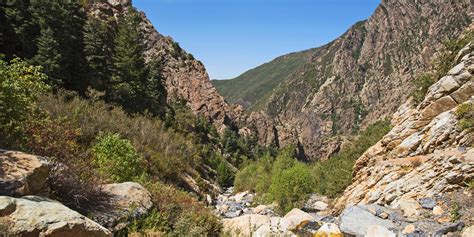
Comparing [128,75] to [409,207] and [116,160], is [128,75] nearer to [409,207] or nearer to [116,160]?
[116,160]

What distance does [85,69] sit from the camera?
121 feet

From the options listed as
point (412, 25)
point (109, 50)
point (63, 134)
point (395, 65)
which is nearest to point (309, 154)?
point (395, 65)

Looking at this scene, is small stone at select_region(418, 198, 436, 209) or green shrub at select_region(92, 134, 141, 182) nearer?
small stone at select_region(418, 198, 436, 209)

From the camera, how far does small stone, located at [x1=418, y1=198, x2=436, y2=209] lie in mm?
10781

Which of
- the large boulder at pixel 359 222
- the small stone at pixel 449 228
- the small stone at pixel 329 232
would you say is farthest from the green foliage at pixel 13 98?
the small stone at pixel 449 228

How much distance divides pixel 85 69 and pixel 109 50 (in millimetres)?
13890

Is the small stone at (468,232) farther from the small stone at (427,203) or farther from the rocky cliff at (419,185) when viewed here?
the small stone at (427,203)

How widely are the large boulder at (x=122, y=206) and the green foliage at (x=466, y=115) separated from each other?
12.3 metres

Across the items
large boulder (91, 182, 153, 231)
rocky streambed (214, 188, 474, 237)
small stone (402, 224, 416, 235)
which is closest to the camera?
large boulder (91, 182, 153, 231)

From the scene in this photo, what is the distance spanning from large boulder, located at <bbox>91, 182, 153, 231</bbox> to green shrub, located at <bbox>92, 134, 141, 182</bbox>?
2796 millimetres

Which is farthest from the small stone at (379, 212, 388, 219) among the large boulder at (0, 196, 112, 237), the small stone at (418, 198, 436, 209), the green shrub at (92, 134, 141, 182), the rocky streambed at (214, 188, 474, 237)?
the large boulder at (0, 196, 112, 237)

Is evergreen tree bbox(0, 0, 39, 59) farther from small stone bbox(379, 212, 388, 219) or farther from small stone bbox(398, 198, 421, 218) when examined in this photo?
small stone bbox(398, 198, 421, 218)

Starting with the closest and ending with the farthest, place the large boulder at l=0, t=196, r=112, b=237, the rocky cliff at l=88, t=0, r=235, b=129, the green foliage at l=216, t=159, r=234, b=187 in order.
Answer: the large boulder at l=0, t=196, r=112, b=237 → the green foliage at l=216, t=159, r=234, b=187 → the rocky cliff at l=88, t=0, r=235, b=129

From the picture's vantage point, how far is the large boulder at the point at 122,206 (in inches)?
270
